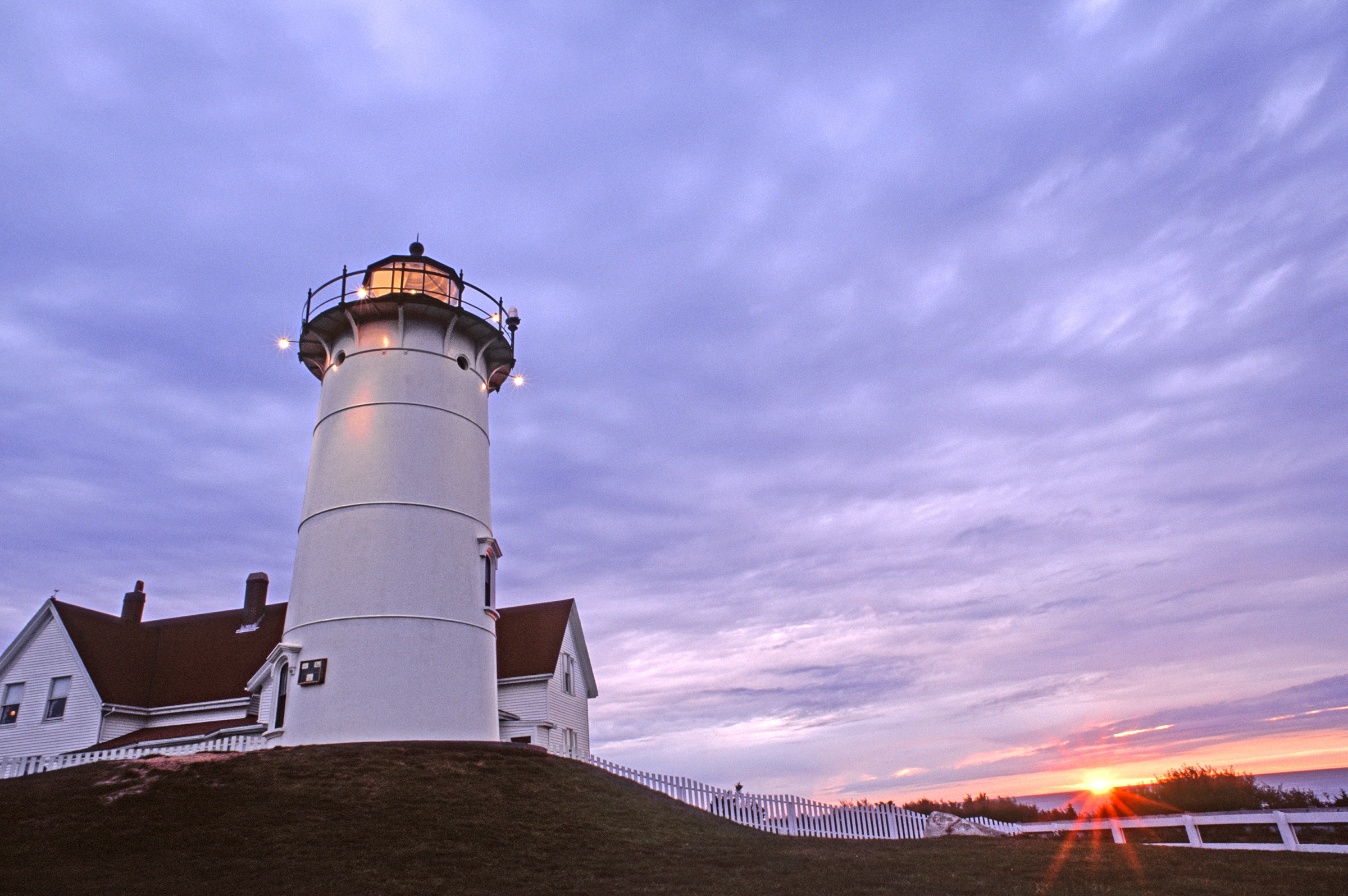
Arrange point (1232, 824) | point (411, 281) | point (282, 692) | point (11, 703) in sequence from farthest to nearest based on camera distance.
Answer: point (11, 703) < point (411, 281) < point (282, 692) < point (1232, 824)

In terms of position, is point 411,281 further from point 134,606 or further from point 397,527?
point 134,606

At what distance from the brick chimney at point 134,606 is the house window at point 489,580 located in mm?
15983

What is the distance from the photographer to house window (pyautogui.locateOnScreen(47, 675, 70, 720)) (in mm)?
26359

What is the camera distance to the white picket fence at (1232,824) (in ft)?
42.4

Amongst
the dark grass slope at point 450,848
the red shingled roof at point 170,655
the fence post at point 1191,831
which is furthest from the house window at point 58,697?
the fence post at point 1191,831

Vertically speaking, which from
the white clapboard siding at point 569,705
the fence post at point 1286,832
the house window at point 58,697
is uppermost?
the house window at point 58,697

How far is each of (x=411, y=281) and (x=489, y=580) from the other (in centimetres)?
966

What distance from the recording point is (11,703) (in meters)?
27.2

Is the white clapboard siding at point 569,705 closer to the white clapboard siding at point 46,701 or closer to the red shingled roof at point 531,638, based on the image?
the red shingled roof at point 531,638

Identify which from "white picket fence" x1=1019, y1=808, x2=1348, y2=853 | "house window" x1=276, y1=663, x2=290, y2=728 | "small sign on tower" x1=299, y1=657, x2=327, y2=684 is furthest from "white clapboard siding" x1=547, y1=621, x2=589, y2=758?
"white picket fence" x1=1019, y1=808, x2=1348, y2=853

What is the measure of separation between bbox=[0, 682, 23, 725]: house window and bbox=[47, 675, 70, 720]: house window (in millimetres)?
1373

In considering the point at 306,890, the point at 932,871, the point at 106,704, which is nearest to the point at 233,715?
the point at 106,704

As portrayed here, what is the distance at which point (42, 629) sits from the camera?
1076 inches

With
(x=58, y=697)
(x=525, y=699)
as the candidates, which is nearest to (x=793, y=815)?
(x=525, y=699)
